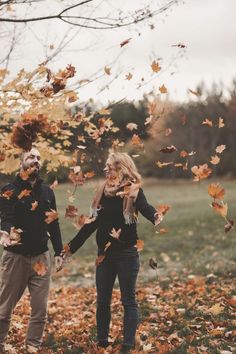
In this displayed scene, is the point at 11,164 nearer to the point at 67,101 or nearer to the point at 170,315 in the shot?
the point at 67,101

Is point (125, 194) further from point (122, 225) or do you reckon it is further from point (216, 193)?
point (216, 193)

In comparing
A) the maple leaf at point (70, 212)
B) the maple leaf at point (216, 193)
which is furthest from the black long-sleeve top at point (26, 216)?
the maple leaf at point (216, 193)

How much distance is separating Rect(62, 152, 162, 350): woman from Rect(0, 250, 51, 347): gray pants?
514mm

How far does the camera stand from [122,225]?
4.39 m

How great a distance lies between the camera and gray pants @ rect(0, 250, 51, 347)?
14.6 feet

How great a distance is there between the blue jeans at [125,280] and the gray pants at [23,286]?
0.50 meters

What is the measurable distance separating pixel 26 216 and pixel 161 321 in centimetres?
215

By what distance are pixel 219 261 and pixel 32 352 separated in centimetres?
676

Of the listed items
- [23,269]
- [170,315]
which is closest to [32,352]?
[23,269]

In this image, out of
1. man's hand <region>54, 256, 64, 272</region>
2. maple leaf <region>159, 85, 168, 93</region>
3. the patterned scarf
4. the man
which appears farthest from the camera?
maple leaf <region>159, 85, 168, 93</region>

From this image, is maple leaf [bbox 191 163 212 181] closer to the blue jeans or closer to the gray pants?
the blue jeans

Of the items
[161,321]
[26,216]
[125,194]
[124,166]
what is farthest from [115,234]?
[161,321]

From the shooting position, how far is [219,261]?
10.7m

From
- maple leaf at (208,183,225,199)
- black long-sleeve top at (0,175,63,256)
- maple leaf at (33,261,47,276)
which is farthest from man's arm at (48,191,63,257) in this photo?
maple leaf at (208,183,225,199)
